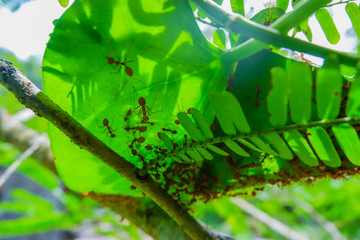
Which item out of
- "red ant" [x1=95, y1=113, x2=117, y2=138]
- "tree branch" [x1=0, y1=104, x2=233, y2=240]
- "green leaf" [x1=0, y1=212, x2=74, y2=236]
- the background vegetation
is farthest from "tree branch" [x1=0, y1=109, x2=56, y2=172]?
"red ant" [x1=95, y1=113, x2=117, y2=138]

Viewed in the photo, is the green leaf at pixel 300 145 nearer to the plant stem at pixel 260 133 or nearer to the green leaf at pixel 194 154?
the plant stem at pixel 260 133

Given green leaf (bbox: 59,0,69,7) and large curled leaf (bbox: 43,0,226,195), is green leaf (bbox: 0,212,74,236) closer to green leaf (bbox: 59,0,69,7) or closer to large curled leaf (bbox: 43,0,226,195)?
large curled leaf (bbox: 43,0,226,195)

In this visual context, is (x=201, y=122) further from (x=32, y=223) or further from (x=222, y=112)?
(x=32, y=223)

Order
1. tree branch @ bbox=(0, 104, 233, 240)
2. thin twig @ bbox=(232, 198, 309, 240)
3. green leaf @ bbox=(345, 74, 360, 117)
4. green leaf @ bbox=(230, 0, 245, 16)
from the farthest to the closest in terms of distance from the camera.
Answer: thin twig @ bbox=(232, 198, 309, 240) → tree branch @ bbox=(0, 104, 233, 240) → green leaf @ bbox=(230, 0, 245, 16) → green leaf @ bbox=(345, 74, 360, 117)

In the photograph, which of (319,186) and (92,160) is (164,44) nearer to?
(92,160)

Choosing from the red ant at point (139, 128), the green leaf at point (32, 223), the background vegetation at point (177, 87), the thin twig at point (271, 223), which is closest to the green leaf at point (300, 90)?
the background vegetation at point (177, 87)

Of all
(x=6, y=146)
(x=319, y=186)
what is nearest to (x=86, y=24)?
(x=6, y=146)
